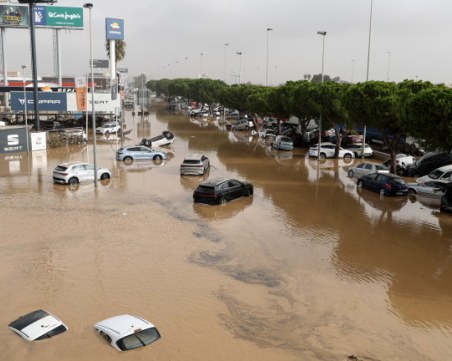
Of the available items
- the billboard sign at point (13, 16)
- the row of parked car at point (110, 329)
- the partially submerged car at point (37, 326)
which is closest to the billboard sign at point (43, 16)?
the billboard sign at point (13, 16)

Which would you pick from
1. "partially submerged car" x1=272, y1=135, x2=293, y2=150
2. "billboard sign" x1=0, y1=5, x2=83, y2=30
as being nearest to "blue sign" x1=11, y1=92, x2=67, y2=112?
"billboard sign" x1=0, y1=5, x2=83, y2=30

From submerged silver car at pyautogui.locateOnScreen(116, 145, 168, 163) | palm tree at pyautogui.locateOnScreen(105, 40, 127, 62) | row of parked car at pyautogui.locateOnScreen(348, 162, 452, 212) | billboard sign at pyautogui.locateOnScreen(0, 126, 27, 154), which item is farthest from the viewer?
palm tree at pyautogui.locateOnScreen(105, 40, 127, 62)

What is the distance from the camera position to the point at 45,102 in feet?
199

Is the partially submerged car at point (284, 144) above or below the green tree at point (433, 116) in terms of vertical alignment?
below

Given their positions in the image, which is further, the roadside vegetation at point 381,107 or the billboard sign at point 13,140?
the billboard sign at point 13,140

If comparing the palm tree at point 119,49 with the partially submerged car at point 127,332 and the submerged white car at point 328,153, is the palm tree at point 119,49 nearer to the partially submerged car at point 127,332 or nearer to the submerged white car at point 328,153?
the submerged white car at point 328,153

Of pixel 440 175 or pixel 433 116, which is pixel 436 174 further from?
pixel 433 116

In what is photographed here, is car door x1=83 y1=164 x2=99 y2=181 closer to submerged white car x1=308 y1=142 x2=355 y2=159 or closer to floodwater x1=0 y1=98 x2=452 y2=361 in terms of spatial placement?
floodwater x1=0 y1=98 x2=452 y2=361

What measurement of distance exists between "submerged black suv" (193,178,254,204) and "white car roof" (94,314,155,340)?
1341 centimetres

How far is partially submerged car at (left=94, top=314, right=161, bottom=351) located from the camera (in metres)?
11.1

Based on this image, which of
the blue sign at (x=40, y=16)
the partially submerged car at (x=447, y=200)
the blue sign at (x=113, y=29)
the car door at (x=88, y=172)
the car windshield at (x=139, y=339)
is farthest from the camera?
the blue sign at (x=113, y=29)

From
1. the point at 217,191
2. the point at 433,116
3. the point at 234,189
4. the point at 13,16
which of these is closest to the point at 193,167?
the point at 234,189

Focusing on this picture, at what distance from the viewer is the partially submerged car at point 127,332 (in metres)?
11.1

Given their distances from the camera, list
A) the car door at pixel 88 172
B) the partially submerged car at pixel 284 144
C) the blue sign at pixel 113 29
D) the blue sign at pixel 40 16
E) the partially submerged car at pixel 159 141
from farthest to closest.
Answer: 1. the blue sign at pixel 113 29
2. the blue sign at pixel 40 16
3. the partially submerged car at pixel 284 144
4. the partially submerged car at pixel 159 141
5. the car door at pixel 88 172
